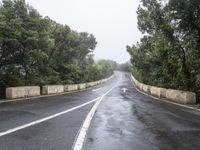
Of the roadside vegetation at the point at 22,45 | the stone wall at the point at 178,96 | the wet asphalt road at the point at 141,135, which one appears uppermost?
the roadside vegetation at the point at 22,45

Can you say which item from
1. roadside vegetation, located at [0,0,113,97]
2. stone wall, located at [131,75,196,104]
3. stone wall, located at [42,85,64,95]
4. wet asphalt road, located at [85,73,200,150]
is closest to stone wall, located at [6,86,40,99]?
roadside vegetation, located at [0,0,113,97]

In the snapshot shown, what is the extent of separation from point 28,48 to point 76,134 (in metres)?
23.6

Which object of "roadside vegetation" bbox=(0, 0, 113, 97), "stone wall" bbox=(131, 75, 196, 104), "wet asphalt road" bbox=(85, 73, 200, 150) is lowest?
"wet asphalt road" bbox=(85, 73, 200, 150)

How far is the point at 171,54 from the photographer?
29656 millimetres

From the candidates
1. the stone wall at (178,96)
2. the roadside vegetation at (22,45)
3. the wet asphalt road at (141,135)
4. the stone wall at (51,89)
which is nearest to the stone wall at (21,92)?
the roadside vegetation at (22,45)

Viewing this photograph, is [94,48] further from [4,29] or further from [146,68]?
[4,29]

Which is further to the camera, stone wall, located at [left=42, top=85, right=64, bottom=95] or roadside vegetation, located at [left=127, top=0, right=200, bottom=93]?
stone wall, located at [left=42, top=85, right=64, bottom=95]

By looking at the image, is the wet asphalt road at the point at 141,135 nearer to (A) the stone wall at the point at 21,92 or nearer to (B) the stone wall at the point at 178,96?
(B) the stone wall at the point at 178,96

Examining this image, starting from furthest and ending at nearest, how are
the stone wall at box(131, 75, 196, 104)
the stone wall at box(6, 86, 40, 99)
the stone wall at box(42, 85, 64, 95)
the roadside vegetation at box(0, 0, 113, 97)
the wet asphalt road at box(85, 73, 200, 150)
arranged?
the stone wall at box(42, 85, 64, 95)
the roadside vegetation at box(0, 0, 113, 97)
the stone wall at box(6, 86, 40, 99)
the stone wall at box(131, 75, 196, 104)
the wet asphalt road at box(85, 73, 200, 150)

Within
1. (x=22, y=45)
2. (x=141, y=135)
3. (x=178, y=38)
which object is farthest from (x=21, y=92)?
(x=141, y=135)

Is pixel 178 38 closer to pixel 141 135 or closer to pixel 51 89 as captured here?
pixel 51 89

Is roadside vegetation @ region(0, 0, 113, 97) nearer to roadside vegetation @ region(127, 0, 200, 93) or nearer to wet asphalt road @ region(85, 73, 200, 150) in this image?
roadside vegetation @ region(127, 0, 200, 93)

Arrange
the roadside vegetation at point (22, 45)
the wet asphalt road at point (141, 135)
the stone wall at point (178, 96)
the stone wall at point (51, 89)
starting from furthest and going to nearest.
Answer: the stone wall at point (51, 89), the roadside vegetation at point (22, 45), the stone wall at point (178, 96), the wet asphalt road at point (141, 135)

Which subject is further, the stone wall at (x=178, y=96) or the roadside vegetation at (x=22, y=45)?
the roadside vegetation at (x=22, y=45)
